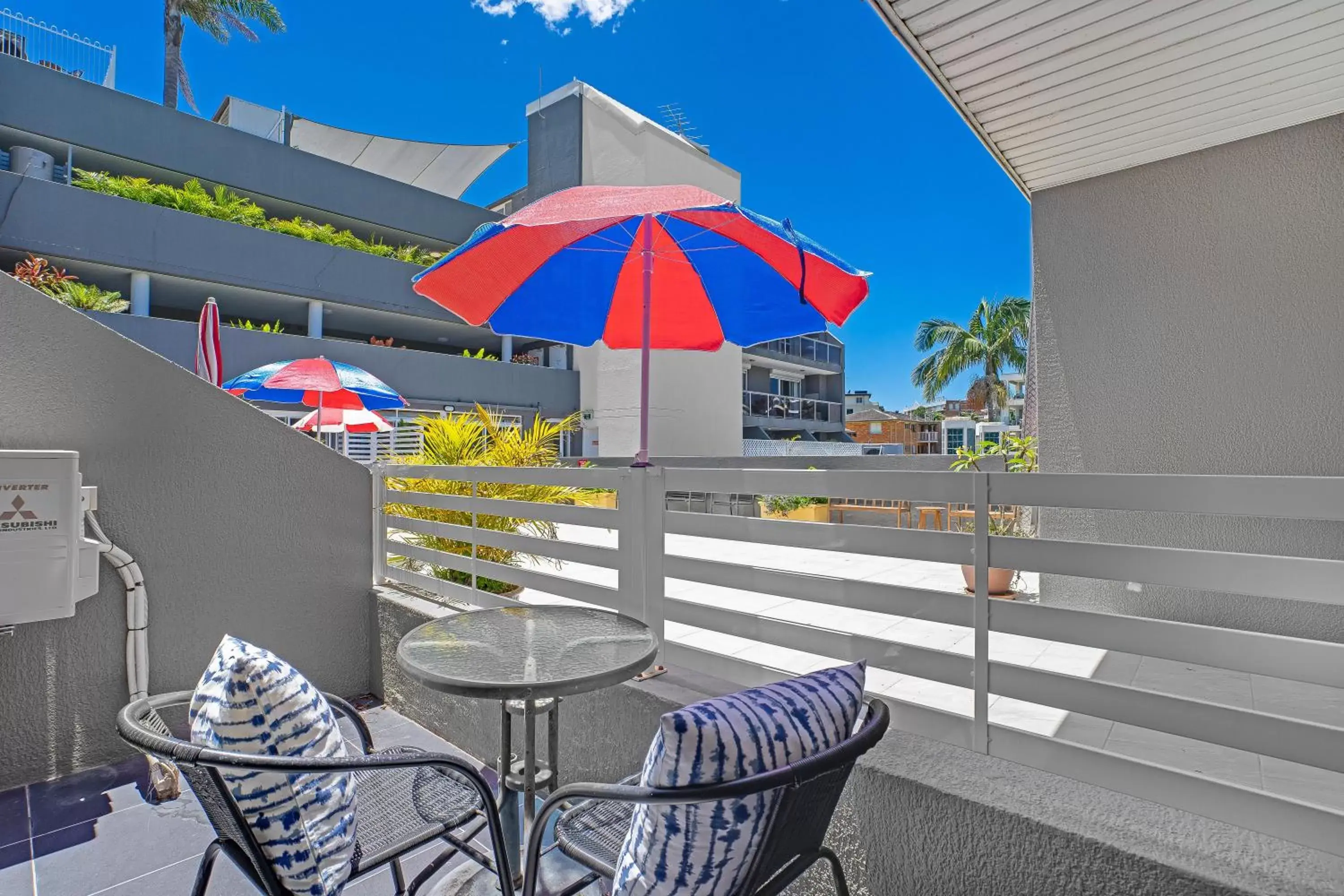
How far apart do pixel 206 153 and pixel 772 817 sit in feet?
58.8

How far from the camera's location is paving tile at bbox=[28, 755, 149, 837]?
2.55 meters

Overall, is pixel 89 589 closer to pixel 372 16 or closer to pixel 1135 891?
pixel 1135 891

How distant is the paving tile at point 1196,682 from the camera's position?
3.15m

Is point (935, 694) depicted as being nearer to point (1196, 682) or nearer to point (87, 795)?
point (1196, 682)

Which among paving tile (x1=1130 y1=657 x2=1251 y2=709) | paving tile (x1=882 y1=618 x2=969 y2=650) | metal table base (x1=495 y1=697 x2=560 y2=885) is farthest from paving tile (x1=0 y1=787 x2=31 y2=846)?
paving tile (x1=1130 y1=657 x2=1251 y2=709)

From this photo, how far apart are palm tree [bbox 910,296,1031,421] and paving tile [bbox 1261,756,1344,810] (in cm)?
2546

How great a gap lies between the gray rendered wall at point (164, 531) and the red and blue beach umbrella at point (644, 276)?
1.25 m

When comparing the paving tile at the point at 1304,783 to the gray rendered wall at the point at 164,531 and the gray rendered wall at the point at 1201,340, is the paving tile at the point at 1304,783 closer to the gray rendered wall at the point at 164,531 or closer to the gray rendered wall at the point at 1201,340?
the gray rendered wall at the point at 1201,340

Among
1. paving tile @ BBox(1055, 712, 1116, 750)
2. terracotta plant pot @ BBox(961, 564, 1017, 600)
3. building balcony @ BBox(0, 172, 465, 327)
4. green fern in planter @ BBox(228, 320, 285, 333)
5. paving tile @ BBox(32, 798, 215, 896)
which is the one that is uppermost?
building balcony @ BBox(0, 172, 465, 327)

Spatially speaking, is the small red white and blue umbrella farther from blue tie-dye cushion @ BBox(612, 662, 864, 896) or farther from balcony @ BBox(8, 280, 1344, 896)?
blue tie-dye cushion @ BBox(612, 662, 864, 896)

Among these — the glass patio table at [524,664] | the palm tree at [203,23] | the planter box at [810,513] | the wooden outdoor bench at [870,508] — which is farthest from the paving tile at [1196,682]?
the palm tree at [203,23]

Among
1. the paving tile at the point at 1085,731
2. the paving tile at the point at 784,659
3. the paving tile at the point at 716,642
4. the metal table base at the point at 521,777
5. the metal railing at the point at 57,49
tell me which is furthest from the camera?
the metal railing at the point at 57,49

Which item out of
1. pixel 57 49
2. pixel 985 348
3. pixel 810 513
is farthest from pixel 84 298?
pixel 985 348

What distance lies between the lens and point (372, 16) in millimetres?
19234
